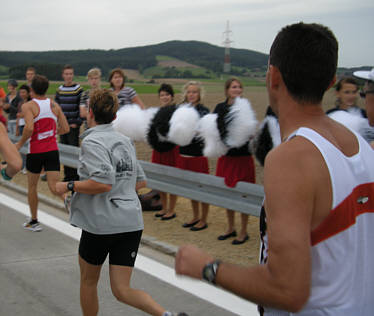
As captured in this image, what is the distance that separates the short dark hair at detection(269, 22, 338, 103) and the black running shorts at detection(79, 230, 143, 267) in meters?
2.30

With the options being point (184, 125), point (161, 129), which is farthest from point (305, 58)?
point (161, 129)

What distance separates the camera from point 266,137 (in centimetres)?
550

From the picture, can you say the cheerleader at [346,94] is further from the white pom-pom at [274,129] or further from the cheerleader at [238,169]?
the cheerleader at [238,169]

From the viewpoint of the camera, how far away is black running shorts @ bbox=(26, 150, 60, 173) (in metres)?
6.46

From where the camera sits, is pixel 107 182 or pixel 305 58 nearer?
pixel 305 58

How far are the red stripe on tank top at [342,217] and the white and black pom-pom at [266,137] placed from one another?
388 cm

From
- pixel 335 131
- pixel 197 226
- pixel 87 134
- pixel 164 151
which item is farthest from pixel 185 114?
pixel 335 131

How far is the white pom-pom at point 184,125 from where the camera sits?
6625 millimetres

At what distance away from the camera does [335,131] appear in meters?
1.57

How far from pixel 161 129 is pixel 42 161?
1.68m

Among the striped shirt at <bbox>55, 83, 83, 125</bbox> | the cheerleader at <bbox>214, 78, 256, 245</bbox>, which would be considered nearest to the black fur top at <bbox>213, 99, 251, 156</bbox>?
the cheerleader at <bbox>214, 78, 256, 245</bbox>

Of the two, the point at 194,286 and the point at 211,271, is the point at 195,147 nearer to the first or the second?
the point at 194,286

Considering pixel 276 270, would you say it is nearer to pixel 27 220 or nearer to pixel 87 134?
pixel 87 134

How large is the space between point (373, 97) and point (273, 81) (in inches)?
62.3
